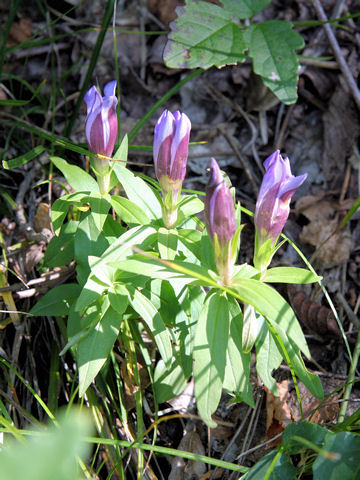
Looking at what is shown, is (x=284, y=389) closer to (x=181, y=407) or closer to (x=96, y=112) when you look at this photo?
(x=181, y=407)

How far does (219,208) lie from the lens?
1.53 metres

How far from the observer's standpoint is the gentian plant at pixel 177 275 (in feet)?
5.23

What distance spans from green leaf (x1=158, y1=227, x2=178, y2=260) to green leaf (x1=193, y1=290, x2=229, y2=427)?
231mm

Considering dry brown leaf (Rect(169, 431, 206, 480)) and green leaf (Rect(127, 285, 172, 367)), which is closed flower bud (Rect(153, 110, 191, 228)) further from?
dry brown leaf (Rect(169, 431, 206, 480))

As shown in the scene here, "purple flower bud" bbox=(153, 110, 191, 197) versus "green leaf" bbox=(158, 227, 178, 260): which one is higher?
"purple flower bud" bbox=(153, 110, 191, 197)

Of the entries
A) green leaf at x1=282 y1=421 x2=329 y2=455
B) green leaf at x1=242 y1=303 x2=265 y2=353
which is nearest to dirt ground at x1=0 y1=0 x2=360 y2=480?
green leaf at x1=282 y1=421 x2=329 y2=455

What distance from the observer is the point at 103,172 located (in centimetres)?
204

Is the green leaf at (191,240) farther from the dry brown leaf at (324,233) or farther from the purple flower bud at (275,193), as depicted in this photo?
the dry brown leaf at (324,233)

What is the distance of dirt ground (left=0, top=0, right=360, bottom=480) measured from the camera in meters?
2.21

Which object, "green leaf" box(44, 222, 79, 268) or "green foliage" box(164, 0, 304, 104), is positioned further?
"green foliage" box(164, 0, 304, 104)

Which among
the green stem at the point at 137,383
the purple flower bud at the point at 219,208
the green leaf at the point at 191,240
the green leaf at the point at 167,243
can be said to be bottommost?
the green stem at the point at 137,383

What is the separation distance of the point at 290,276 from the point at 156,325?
53 cm

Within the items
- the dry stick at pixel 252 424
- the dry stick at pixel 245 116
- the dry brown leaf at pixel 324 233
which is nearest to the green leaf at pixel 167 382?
the dry stick at pixel 252 424

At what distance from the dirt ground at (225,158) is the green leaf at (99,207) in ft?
1.40
